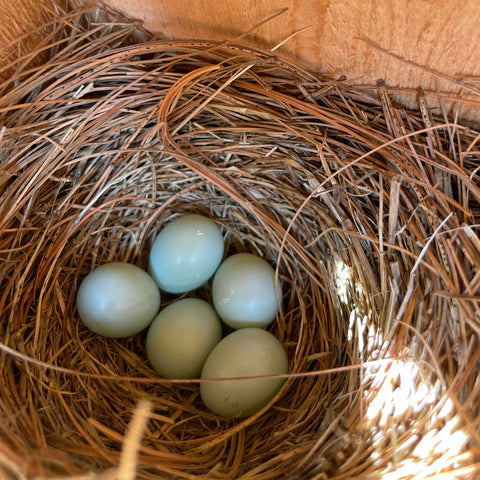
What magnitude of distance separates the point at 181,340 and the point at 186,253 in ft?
0.58

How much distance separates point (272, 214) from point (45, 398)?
0.57 m

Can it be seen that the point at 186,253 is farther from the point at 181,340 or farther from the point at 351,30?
the point at 351,30

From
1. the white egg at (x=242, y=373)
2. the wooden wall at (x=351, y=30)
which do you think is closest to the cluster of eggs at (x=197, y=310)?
the white egg at (x=242, y=373)

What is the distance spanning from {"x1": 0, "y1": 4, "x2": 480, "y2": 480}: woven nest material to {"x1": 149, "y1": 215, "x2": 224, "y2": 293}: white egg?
7 cm

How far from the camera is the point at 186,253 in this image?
3.30 ft

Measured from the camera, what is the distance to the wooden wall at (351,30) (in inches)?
29.7

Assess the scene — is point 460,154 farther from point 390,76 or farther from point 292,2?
point 292,2

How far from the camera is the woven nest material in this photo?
741mm

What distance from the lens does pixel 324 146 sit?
0.90 metres

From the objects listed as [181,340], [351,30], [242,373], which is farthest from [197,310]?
[351,30]

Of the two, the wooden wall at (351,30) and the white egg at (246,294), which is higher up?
the wooden wall at (351,30)

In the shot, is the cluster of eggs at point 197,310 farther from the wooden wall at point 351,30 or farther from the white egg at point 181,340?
the wooden wall at point 351,30

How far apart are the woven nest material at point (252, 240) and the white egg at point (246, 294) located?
0.06 metres

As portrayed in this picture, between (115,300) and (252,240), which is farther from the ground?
(252,240)
